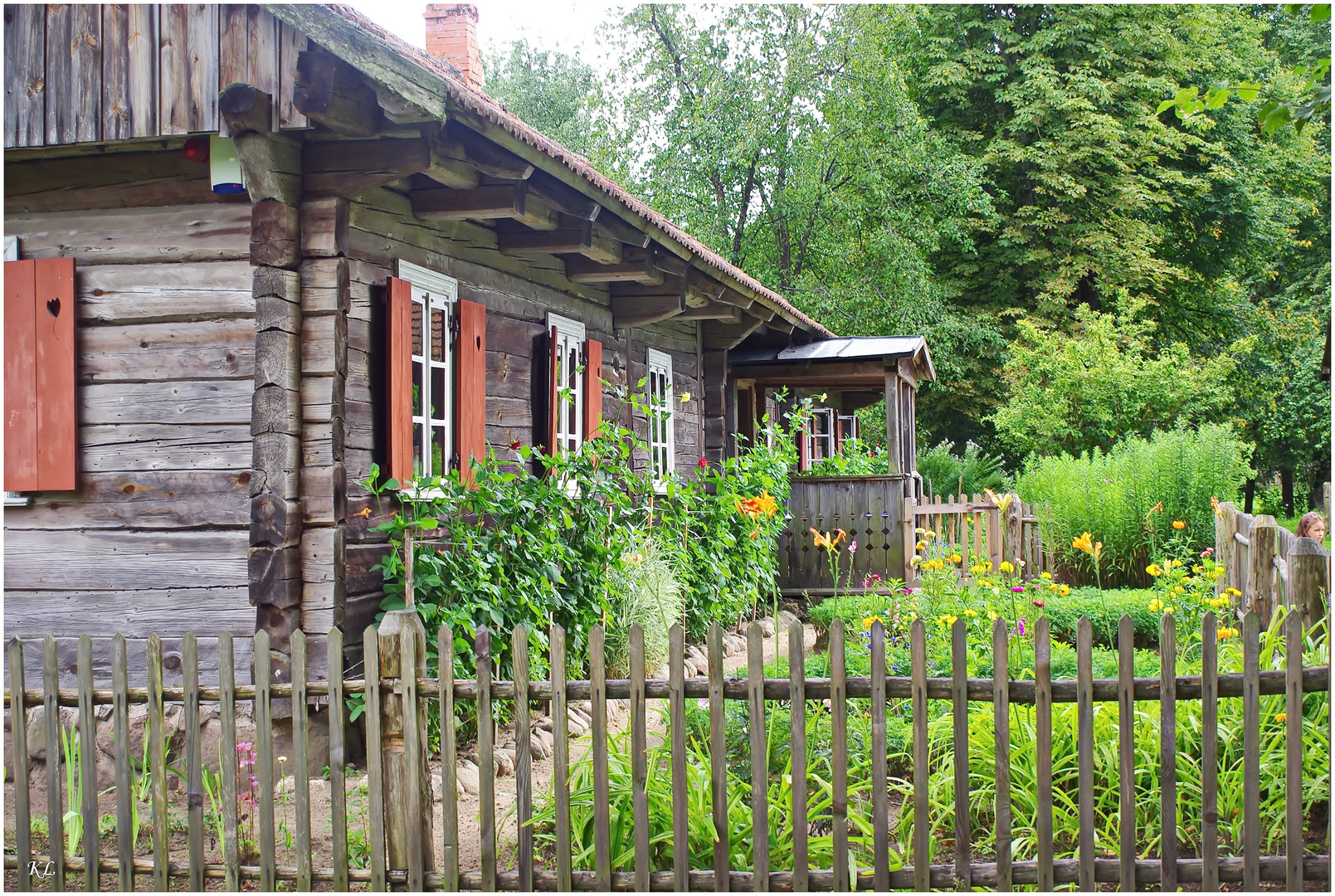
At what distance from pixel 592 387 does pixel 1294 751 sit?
5.50 meters

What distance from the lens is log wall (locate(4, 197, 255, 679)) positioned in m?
5.08

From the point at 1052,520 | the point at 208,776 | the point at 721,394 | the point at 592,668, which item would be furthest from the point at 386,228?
the point at 1052,520

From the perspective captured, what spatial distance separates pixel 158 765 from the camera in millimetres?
3727

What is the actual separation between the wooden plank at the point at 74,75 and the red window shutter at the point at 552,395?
3.19 meters

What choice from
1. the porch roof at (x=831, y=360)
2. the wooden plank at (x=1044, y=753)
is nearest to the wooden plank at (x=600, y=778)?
the wooden plank at (x=1044, y=753)

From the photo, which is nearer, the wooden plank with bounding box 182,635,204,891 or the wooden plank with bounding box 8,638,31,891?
the wooden plank with bounding box 182,635,204,891

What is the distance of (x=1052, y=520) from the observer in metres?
11.0

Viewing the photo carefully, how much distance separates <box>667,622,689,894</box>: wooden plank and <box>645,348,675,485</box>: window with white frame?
5.71 m

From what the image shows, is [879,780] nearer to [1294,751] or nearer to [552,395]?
[1294,751]

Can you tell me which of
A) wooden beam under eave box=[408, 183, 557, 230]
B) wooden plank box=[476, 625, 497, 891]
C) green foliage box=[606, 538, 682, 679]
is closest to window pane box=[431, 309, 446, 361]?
wooden beam under eave box=[408, 183, 557, 230]

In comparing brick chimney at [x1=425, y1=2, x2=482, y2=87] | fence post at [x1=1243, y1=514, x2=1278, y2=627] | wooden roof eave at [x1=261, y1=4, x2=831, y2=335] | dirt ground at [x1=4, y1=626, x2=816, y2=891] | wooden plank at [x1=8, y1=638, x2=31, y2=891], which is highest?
brick chimney at [x1=425, y1=2, x2=482, y2=87]

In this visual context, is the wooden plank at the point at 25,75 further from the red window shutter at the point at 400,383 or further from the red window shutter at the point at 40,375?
the red window shutter at the point at 400,383

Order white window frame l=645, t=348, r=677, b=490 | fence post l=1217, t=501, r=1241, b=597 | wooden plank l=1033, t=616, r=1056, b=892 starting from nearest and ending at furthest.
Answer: wooden plank l=1033, t=616, r=1056, b=892 → fence post l=1217, t=501, r=1241, b=597 → white window frame l=645, t=348, r=677, b=490

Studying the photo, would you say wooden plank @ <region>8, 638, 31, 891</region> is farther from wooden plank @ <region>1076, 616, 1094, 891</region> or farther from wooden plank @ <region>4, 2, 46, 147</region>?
wooden plank @ <region>1076, 616, 1094, 891</region>
